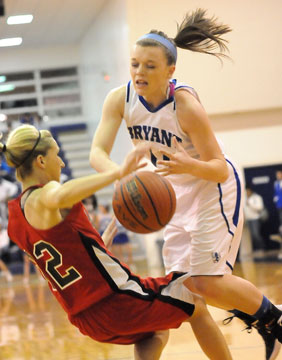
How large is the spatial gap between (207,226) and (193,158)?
404 millimetres

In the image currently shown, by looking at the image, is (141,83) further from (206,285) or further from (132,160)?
(206,285)

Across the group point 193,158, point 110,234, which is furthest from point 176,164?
point 110,234

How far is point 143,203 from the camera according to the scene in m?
2.81

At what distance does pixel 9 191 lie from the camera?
1291 cm

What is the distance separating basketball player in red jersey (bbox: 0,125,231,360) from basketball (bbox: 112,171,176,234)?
184mm

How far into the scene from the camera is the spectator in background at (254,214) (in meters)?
13.8

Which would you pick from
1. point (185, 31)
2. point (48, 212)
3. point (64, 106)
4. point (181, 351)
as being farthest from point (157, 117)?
point (64, 106)

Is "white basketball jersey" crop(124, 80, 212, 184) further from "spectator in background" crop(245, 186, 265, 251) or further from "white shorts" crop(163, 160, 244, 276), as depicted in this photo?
"spectator in background" crop(245, 186, 265, 251)

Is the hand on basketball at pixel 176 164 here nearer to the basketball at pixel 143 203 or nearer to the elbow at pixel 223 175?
the basketball at pixel 143 203

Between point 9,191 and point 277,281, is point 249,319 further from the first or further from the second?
point 9,191

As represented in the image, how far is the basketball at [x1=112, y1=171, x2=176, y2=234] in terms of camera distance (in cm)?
281

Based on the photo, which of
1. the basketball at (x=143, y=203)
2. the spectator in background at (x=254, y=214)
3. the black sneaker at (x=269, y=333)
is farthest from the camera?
the spectator in background at (x=254, y=214)

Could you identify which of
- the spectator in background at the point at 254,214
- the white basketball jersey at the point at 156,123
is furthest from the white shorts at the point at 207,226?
the spectator in background at the point at 254,214

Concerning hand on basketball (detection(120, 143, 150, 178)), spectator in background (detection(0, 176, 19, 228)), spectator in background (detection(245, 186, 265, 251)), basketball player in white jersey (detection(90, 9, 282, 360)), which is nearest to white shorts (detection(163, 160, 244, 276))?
basketball player in white jersey (detection(90, 9, 282, 360))
